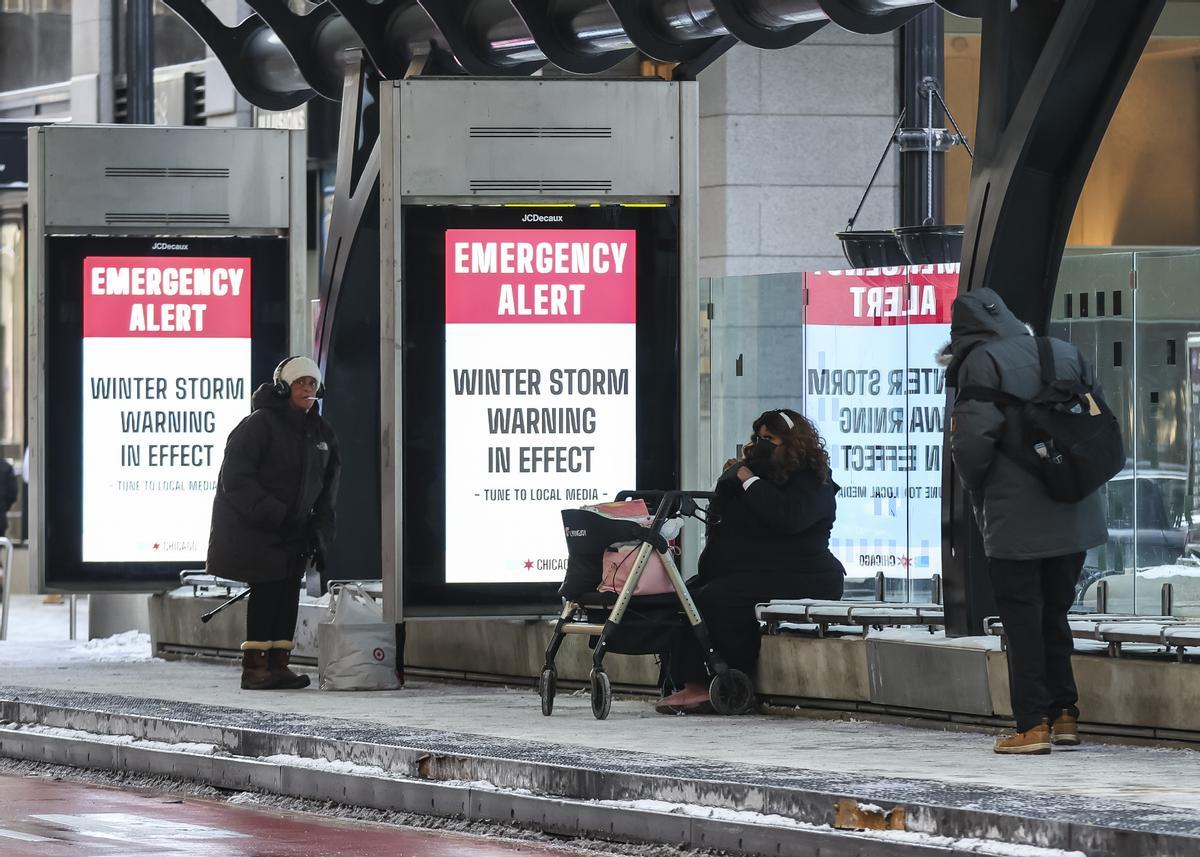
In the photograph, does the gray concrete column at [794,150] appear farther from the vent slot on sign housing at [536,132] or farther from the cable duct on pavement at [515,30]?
the vent slot on sign housing at [536,132]

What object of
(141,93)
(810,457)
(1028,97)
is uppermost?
(141,93)

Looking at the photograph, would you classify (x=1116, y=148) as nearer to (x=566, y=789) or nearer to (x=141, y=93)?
(x=141, y=93)

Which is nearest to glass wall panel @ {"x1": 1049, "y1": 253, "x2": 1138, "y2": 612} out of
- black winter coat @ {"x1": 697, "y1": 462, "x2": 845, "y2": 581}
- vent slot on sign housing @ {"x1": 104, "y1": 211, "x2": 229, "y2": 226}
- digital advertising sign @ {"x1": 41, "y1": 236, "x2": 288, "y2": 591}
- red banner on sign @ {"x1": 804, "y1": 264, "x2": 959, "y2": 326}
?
red banner on sign @ {"x1": 804, "y1": 264, "x2": 959, "y2": 326}

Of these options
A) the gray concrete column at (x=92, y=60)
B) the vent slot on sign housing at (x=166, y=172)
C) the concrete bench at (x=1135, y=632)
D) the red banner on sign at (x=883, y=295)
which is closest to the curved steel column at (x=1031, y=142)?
the concrete bench at (x=1135, y=632)

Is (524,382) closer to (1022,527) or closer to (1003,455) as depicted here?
(1003,455)

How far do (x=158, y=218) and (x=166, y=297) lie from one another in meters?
0.47

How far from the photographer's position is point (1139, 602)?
45.7ft

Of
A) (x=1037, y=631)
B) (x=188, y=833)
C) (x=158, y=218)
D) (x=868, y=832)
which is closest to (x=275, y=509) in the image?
(x=158, y=218)

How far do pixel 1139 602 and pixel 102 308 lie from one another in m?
6.29

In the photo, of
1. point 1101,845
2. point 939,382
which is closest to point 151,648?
point 939,382

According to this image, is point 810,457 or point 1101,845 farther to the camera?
point 810,457

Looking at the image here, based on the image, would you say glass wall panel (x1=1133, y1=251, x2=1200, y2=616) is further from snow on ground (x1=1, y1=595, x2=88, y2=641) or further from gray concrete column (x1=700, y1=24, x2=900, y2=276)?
snow on ground (x1=1, y1=595, x2=88, y2=641)

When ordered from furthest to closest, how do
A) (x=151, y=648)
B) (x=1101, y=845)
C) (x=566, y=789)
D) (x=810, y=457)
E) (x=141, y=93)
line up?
(x=141, y=93) → (x=151, y=648) → (x=810, y=457) → (x=566, y=789) → (x=1101, y=845)

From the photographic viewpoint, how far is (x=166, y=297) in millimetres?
15773
